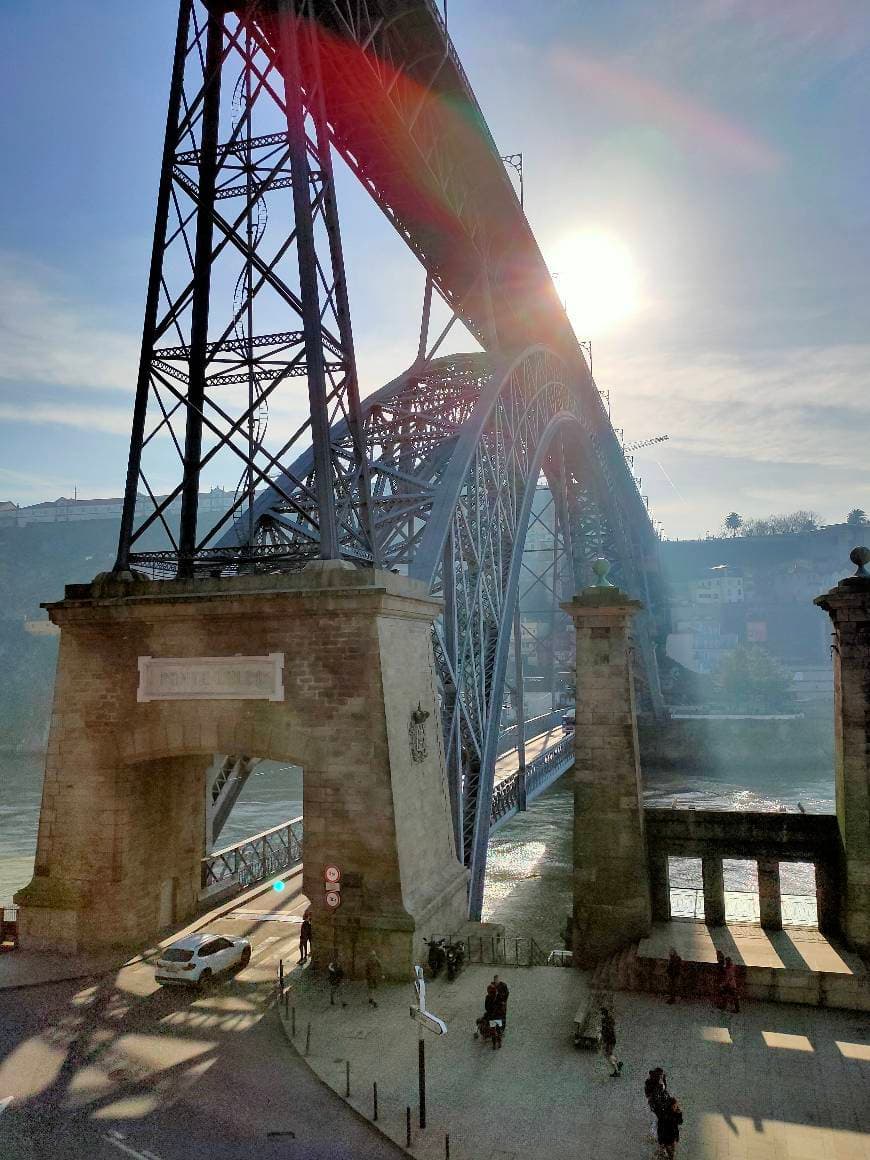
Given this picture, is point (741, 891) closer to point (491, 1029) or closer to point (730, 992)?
point (730, 992)

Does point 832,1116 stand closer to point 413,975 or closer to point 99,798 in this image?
point 413,975

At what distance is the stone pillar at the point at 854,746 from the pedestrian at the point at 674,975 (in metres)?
3.69

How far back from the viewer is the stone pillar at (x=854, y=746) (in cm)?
1497

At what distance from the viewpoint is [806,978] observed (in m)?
13.4

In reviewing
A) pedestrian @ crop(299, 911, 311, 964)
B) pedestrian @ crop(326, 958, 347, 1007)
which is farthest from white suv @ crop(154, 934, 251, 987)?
pedestrian @ crop(326, 958, 347, 1007)

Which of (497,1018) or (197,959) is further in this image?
(197,959)

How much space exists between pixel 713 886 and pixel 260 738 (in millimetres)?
9928

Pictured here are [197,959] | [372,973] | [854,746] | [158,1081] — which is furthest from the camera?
[854,746]

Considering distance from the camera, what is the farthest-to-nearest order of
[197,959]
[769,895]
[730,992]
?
[769,895] < [197,959] < [730,992]

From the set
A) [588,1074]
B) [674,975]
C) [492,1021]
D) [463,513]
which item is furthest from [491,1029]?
[463,513]

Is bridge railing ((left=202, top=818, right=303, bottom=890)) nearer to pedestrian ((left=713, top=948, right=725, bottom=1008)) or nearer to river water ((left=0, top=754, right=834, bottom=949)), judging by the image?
river water ((left=0, top=754, right=834, bottom=949))

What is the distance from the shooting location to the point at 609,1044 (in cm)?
1091

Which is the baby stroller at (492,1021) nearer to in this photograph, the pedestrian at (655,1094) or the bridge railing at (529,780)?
the pedestrian at (655,1094)

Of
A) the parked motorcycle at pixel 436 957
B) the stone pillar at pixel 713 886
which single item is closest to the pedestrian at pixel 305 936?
the parked motorcycle at pixel 436 957
